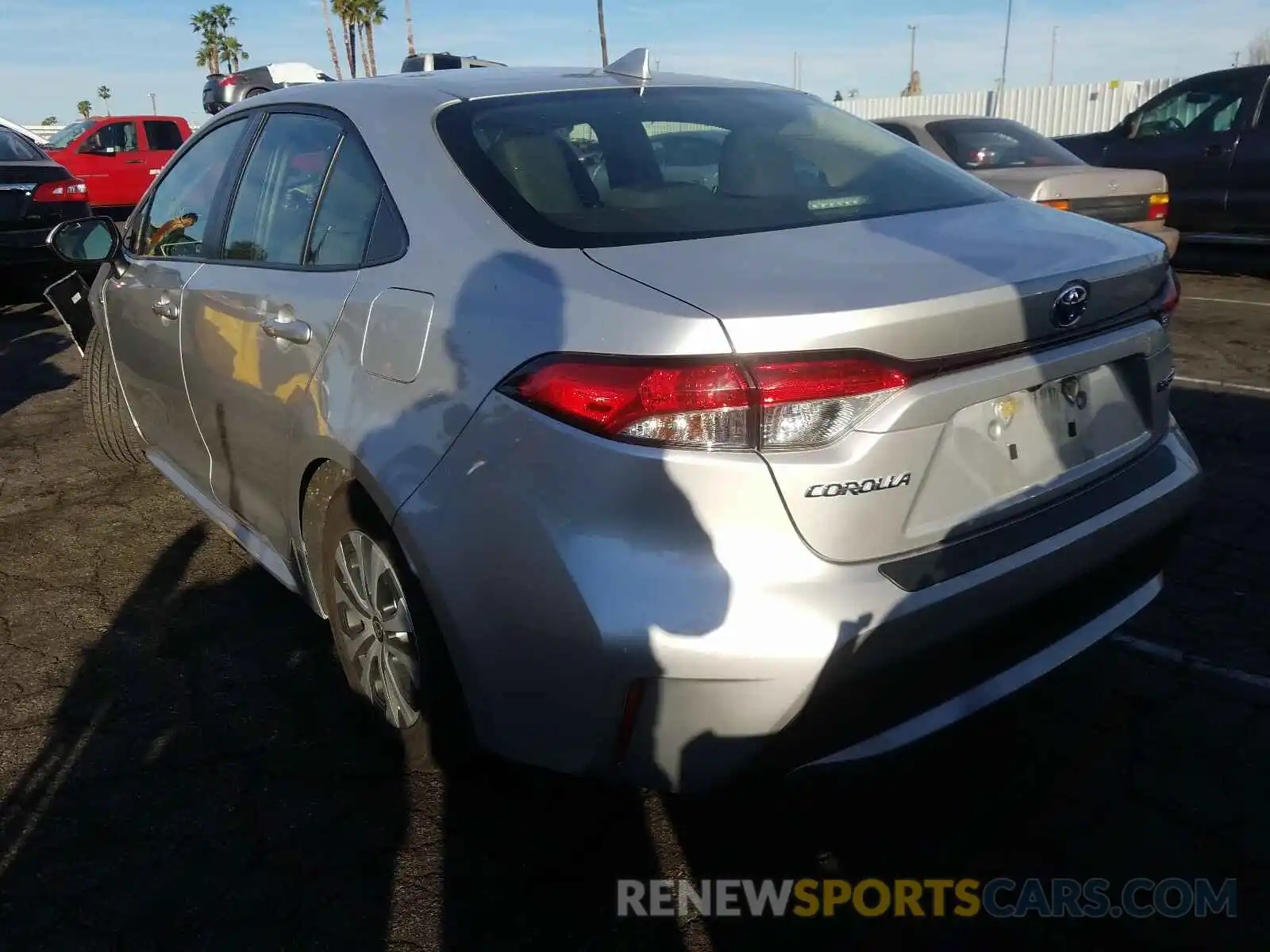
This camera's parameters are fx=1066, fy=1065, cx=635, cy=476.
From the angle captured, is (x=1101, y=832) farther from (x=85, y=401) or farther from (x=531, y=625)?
(x=85, y=401)

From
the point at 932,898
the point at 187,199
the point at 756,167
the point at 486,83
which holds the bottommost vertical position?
the point at 932,898

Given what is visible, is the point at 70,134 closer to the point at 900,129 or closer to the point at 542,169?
the point at 900,129

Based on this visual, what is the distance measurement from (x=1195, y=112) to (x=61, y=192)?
33.5 feet

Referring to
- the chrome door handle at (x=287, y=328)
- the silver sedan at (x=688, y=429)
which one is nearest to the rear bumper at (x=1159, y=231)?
the silver sedan at (x=688, y=429)

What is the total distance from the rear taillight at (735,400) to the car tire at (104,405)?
127 inches

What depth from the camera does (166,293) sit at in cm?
341

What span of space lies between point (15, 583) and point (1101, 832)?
3.54m

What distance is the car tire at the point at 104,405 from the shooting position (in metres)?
4.43

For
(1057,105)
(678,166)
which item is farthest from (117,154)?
(1057,105)

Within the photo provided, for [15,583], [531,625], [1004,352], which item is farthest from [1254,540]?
[15,583]

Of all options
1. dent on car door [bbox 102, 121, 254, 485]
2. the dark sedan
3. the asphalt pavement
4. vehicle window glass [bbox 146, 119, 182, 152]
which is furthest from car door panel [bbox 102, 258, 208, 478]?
vehicle window glass [bbox 146, 119, 182, 152]

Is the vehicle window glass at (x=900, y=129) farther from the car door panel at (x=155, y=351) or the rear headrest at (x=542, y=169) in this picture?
the rear headrest at (x=542, y=169)

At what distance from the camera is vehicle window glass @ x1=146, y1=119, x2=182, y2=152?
59.4ft

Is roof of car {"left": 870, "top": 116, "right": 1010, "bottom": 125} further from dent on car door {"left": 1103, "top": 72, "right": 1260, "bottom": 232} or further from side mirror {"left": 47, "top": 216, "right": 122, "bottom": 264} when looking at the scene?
side mirror {"left": 47, "top": 216, "right": 122, "bottom": 264}
